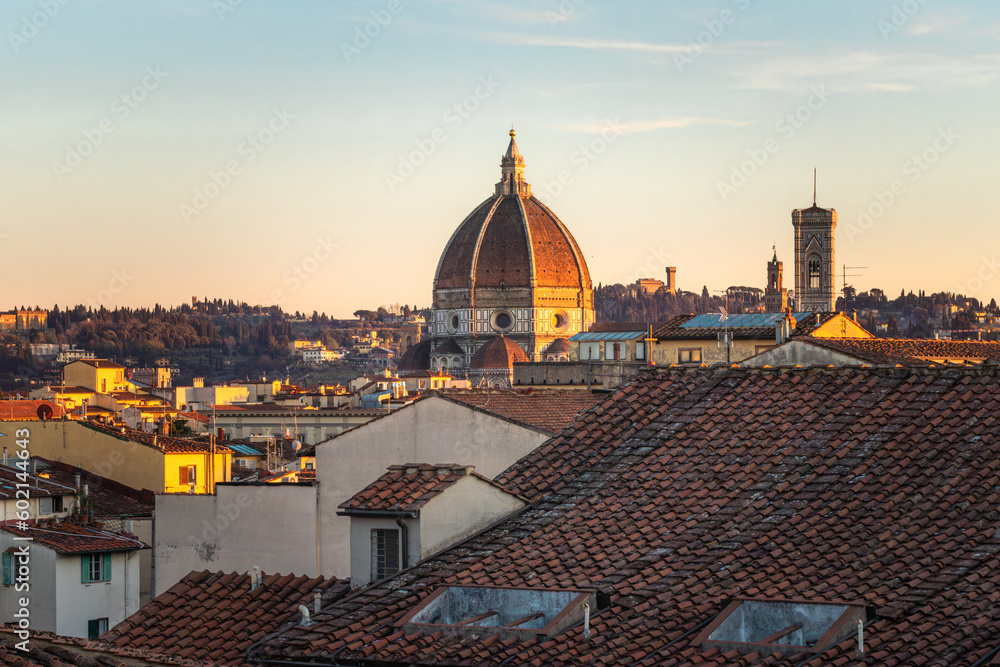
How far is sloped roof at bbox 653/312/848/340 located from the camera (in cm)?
3497

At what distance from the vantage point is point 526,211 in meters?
171

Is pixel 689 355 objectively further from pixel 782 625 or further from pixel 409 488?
pixel 782 625

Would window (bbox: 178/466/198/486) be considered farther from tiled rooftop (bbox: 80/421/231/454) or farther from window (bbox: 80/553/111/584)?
window (bbox: 80/553/111/584)

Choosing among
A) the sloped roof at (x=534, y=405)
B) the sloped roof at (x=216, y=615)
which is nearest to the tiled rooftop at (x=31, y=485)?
the sloped roof at (x=534, y=405)

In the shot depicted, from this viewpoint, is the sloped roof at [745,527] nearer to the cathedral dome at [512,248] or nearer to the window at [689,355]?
the window at [689,355]

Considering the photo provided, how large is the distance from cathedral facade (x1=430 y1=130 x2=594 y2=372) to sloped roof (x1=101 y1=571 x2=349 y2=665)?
154603mm

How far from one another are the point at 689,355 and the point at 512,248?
133 metres

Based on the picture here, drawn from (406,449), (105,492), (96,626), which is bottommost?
(96,626)

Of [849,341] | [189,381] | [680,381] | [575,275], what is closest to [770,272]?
[575,275]

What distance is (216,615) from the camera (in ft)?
40.3

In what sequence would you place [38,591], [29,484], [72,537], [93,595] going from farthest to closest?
[29,484]
[72,537]
[93,595]
[38,591]

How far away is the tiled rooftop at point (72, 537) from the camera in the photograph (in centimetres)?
2323

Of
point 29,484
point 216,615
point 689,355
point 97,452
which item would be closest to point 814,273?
point 689,355

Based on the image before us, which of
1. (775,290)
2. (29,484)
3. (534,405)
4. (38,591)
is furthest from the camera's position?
(775,290)
